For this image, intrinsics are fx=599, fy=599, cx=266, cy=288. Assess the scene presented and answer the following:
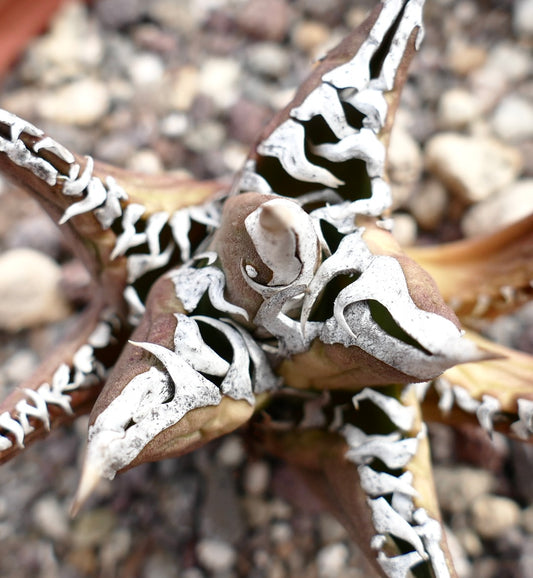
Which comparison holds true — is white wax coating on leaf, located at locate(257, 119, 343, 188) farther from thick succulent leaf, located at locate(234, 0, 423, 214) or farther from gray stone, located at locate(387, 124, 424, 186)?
gray stone, located at locate(387, 124, 424, 186)

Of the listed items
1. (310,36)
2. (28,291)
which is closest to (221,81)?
(310,36)

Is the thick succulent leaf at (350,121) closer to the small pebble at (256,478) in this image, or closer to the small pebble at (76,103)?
the small pebble at (256,478)

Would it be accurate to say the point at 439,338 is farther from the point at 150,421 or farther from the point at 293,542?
the point at 293,542

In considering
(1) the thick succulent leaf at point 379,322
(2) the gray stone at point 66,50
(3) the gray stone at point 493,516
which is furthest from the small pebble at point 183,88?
(3) the gray stone at point 493,516

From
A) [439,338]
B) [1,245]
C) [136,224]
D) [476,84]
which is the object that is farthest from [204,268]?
[476,84]

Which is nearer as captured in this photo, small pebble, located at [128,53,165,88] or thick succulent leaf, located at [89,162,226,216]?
thick succulent leaf, located at [89,162,226,216]

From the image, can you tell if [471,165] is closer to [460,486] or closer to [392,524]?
[460,486]

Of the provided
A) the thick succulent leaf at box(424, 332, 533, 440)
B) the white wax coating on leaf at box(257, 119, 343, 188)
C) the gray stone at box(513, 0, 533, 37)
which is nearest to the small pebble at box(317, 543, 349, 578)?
the thick succulent leaf at box(424, 332, 533, 440)
